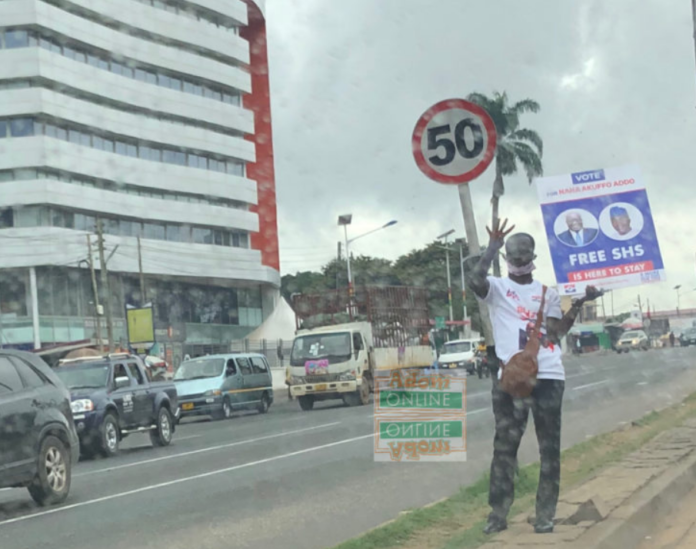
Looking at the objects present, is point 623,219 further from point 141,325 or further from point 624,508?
point 141,325

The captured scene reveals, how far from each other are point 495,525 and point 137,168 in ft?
156

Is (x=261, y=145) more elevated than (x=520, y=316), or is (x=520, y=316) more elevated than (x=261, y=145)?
(x=261, y=145)

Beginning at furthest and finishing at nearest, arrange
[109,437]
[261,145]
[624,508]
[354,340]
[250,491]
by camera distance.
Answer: [261,145] < [354,340] < [109,437] < [250,491] < [624,508]

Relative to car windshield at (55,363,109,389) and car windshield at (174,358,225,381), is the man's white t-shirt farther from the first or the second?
car windshield at (174,358,225,381)

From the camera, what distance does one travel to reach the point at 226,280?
58.1m

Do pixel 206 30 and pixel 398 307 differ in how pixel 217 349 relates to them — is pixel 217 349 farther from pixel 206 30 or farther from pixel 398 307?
pixel 398 307

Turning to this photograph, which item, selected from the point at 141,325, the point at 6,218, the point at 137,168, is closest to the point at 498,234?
the point at 141,325

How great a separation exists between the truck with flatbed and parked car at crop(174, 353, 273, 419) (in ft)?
5.18

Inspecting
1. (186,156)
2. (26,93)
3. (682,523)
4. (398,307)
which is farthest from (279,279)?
(682,523)

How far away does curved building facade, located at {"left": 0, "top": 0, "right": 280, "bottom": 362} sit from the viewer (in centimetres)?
4569

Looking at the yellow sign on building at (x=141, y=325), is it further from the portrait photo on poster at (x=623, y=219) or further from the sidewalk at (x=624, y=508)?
the sidewalk at (x=624, y=508)

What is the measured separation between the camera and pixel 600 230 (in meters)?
9.64

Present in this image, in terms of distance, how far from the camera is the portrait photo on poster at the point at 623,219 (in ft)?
30.7

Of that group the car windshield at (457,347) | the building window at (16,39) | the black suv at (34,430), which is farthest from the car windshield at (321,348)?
the building window at (16,39)
